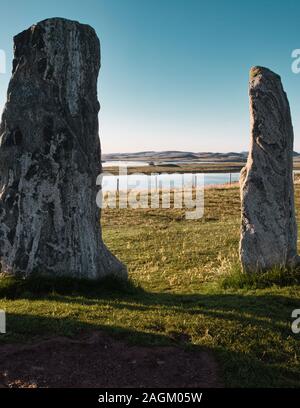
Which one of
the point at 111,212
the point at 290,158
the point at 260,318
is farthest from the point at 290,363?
the point at 111,212

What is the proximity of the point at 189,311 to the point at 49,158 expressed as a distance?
528cm

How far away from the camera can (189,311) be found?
10.3 m

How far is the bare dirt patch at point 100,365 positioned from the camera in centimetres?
695

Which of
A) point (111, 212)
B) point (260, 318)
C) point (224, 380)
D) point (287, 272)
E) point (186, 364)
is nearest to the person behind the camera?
point (224, 380)

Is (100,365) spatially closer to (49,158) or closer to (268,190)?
(49,158)

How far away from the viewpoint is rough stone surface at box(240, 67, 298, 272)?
14.1 meters

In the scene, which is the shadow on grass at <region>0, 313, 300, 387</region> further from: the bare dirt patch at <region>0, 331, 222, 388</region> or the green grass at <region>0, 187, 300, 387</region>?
the bare dirt patch at <region>0, 331, 222, 388</region>

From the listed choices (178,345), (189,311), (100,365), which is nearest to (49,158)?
(189,311)

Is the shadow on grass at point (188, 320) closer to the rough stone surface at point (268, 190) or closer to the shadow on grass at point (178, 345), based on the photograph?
the shadow on grass at point (178, 345)

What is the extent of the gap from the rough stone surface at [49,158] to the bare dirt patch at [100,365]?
14.1 feet
